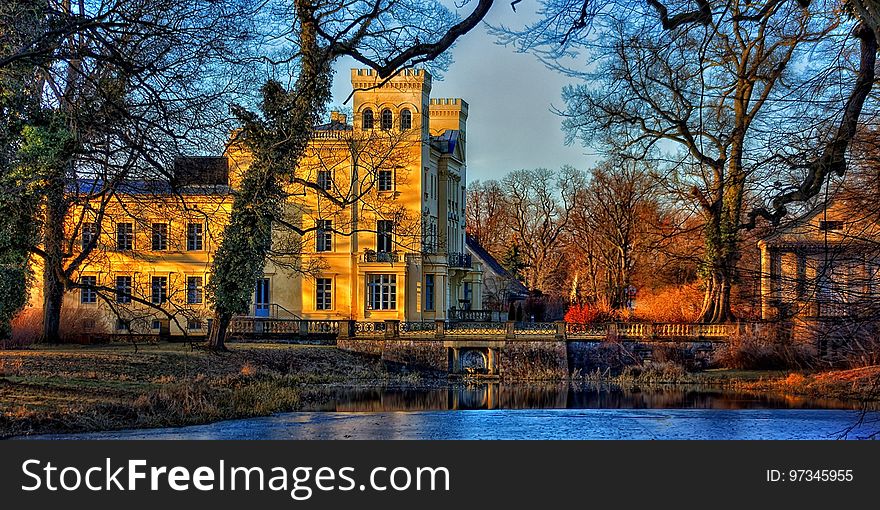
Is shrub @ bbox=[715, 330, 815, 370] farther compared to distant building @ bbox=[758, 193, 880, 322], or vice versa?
shrub @ bbox=[715, 330, 815, 370]

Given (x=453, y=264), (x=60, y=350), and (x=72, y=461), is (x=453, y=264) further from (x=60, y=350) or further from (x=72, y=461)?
(x=72, y=461)

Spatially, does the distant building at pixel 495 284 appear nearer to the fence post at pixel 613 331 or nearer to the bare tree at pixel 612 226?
the bare tree at pixel 612 226

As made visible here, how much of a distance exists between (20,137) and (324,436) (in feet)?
20.7

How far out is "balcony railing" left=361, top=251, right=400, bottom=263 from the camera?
162ft

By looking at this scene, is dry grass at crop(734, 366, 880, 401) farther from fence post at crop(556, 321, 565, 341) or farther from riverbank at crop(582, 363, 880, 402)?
fence post at crop(556, 321, 565, 341)

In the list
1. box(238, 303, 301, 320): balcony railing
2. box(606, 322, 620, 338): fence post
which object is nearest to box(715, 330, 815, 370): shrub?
box(606, 322, 620, 338): fence post

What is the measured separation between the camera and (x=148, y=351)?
1148 inches

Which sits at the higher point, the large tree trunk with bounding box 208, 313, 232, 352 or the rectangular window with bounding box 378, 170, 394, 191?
the rectangular window with bounding box 378, 170, 394, 191

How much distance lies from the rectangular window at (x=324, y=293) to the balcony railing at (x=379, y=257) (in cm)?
193

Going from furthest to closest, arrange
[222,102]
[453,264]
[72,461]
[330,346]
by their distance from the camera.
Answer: [453,264], [330,346], [222,102], [72,461]

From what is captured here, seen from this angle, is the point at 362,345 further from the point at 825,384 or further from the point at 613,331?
the point at 825,384

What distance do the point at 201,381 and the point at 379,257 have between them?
82.3ft

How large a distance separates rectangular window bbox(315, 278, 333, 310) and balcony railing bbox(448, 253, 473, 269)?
21.9 feet

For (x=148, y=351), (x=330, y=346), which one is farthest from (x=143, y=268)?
A: (x=148, y=351)
